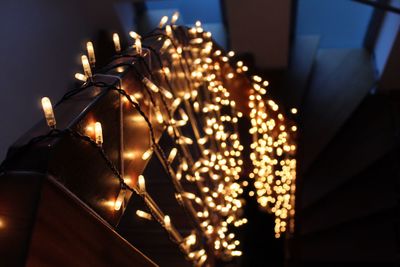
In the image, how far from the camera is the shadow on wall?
13.4 ft

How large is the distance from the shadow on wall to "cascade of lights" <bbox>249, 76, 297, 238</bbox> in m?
2.02

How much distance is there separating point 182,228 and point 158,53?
138 cm

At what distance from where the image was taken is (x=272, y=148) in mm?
3789

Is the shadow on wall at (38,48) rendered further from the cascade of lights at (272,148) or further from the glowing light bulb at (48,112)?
the glowing light bulb at (48,112)

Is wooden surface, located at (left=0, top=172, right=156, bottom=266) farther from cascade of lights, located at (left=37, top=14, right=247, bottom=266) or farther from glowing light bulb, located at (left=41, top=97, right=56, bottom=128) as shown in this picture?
cascade of lights, located at (left=37, top=14, right=247, bottom=266)

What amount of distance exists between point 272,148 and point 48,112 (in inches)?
104

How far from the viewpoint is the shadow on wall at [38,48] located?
13.4 feet

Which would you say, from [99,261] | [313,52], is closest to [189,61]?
[99,261]

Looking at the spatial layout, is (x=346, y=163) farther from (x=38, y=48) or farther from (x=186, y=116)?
(x=38, y=48)

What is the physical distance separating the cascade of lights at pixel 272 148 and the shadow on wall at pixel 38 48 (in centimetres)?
202

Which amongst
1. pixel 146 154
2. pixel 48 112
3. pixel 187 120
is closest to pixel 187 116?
pixel 187 120

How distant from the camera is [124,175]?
1911 millimetres

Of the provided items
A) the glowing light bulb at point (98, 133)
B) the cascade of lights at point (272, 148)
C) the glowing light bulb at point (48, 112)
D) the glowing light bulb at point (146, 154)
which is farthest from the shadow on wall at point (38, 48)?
the glowing light bulb at point (48, 112)

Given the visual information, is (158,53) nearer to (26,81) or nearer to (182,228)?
(182,228)
